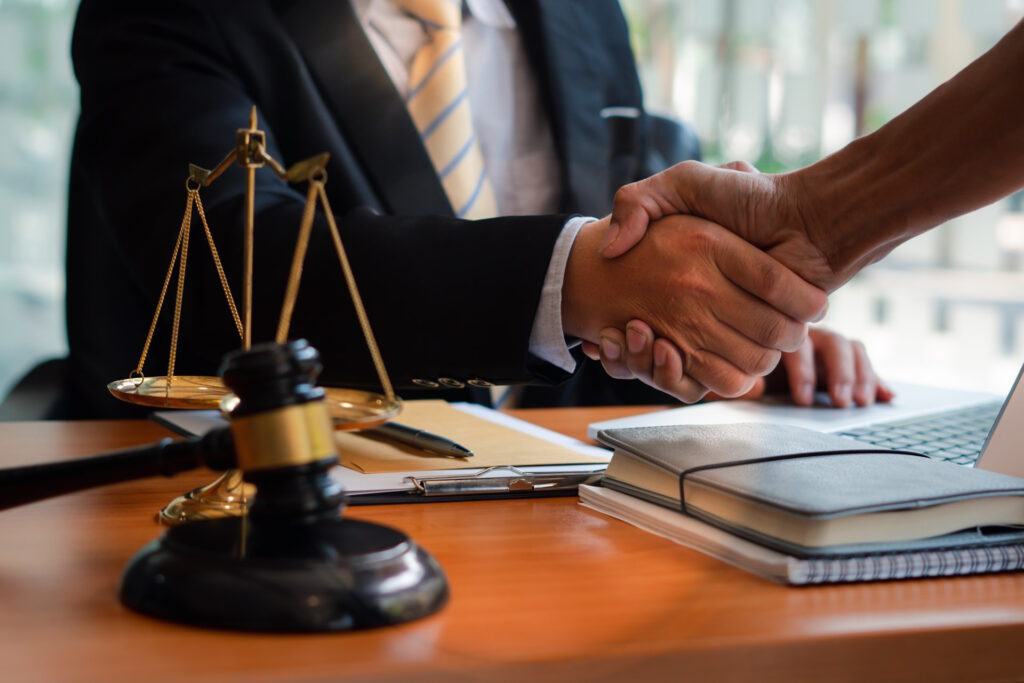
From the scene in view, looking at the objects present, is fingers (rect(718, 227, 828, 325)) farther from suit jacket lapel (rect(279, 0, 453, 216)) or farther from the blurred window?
the blurred window

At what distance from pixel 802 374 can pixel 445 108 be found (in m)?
0.63

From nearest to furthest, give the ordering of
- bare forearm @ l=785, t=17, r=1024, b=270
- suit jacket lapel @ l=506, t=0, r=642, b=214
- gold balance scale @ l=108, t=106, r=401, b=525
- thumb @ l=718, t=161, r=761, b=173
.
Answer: gold balance scale @ l=108, t=106, r=401, b=525
bare forearm @ l=785, t=17, r=1024, b=270
thumb @ l=718, t=161, r=761, b=173
suit jacket lapel @ l=506, t=0, r=642, b=214

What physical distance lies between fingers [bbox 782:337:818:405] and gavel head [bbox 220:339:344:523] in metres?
0.85

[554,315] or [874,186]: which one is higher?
[874,186]

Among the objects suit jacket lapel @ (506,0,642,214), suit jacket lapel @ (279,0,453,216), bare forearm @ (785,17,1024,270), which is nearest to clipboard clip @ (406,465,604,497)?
bare forearm @ (785,17,1024,270)

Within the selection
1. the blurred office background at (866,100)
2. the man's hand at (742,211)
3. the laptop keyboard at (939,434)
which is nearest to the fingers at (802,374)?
the laptop keyboard at (939,434)

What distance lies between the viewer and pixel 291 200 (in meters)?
1.12

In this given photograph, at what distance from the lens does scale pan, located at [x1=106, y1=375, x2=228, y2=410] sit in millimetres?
548

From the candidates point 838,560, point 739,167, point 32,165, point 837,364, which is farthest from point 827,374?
point 32,165

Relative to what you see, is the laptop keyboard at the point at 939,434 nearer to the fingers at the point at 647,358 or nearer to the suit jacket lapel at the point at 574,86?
the fingers at the point at 647,358

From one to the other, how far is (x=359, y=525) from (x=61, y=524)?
0.24 m

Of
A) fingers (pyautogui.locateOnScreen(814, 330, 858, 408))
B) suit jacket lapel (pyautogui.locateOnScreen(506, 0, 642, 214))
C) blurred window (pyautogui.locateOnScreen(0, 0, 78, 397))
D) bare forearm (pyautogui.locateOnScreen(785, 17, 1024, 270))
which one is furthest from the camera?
blurred window (pyautogui.locateOnScreen(0, 0, 78, 397))

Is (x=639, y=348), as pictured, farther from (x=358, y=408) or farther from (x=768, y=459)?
(x=358, y=408)

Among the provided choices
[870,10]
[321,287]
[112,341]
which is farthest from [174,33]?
[870,10]
